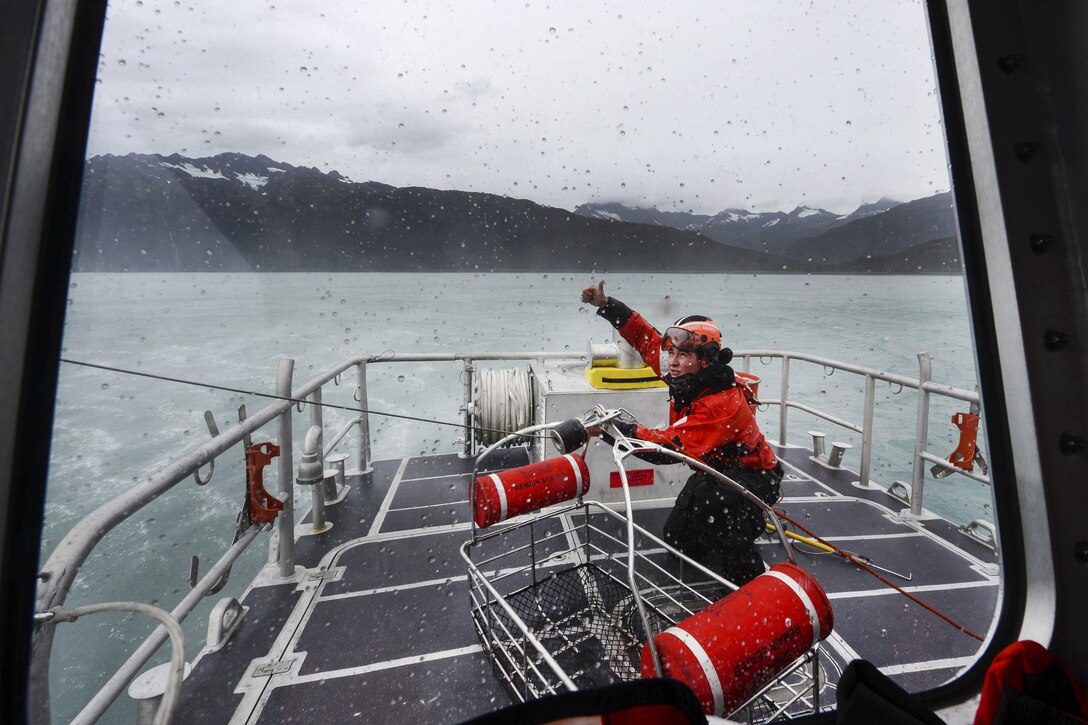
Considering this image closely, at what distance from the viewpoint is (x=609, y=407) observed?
334 centimetres

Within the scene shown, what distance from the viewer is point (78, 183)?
775 mm

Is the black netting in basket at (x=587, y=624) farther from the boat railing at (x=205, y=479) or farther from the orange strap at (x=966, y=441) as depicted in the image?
the orange strap at (x=966, y=441)

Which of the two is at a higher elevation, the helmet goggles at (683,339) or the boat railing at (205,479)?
the helmet goggles at (683,339)

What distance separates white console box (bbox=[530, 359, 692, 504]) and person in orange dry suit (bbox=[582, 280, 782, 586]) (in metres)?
0.83

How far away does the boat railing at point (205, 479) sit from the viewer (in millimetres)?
906

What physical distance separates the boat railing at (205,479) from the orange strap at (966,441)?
9 cm

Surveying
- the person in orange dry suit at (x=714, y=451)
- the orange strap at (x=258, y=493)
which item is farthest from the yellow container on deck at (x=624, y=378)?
the orange strap at (x=258, y=493)

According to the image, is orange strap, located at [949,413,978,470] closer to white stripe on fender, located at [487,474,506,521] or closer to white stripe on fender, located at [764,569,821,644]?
white stripe on fender, located at [764,569,821,644]

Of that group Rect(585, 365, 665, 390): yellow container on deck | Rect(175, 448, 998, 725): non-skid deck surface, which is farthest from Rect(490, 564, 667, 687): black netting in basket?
Rect(585, 365, 665, 390): yellow container on deck

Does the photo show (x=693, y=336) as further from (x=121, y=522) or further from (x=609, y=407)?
(x=121, y=522)

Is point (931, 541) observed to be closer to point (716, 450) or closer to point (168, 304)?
point (716, 450)

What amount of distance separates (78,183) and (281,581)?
8.64ft

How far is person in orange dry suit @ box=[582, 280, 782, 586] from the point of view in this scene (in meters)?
2.23

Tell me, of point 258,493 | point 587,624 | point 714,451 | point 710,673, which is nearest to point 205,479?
point 258,493
